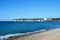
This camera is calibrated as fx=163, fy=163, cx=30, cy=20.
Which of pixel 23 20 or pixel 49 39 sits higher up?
pixel 49 39

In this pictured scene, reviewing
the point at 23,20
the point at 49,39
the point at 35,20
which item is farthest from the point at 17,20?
the point at 49,39

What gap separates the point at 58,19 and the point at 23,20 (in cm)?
2874

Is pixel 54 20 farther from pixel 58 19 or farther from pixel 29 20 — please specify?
pixel 29 20

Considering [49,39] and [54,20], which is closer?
[49,39]

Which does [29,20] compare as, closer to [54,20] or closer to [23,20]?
[23,20]

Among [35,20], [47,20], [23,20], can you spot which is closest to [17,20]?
[23,20]

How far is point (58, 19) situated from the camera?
5276 inches

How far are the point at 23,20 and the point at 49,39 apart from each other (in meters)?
122

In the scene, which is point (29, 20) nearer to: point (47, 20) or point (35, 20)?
point (35, 20)

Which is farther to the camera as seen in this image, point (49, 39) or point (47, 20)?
point (47, 20)

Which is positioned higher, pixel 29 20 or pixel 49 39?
pixel 49 39

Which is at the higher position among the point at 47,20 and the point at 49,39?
the point at 49,39

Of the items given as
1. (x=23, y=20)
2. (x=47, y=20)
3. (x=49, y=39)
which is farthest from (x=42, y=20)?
(x=49, y=39)

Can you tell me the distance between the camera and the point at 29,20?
13662 centimetres
